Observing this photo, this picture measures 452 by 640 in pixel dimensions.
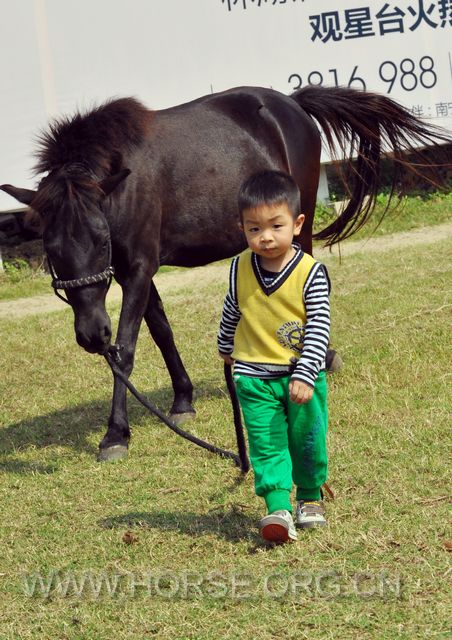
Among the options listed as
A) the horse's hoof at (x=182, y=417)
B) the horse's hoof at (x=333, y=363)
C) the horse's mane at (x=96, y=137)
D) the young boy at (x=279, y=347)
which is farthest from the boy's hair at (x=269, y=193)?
the horse's hoof at (x=333, y=363)

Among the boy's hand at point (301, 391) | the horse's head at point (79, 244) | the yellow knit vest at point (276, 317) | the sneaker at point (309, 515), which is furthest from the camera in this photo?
the horse's head at point (79, 244)

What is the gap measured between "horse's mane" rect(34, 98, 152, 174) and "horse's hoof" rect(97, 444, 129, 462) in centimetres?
151

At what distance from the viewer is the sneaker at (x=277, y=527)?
4164 mm

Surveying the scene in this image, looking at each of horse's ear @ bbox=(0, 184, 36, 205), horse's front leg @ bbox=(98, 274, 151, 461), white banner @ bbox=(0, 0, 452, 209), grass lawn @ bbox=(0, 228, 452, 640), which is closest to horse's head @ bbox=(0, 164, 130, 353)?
horse's ear @ bbox=(0, 184, 36, 205)

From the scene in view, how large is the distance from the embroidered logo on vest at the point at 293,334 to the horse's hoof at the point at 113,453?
1960 mm

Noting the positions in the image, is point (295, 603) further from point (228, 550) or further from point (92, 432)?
point (92, 432)

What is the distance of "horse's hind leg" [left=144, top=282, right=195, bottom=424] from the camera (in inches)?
260

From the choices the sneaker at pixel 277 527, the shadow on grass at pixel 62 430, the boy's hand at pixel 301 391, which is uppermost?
the boy's hand at pixel 301 391

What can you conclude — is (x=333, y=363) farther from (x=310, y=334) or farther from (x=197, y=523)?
(x=310, y=334)

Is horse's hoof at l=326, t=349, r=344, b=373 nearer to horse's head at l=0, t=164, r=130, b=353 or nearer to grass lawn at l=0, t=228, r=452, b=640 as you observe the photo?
grass lawn at l=0, t=228, r=452, b=640

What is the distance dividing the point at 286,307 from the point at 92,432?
8.81 ft

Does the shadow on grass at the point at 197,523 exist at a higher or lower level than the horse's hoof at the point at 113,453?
higher

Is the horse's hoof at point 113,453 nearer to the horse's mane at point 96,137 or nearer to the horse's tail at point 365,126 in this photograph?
the horse's mane at point 96,137

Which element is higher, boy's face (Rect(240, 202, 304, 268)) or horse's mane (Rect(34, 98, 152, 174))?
horse's mane (Rect(34, 98, 152, 174))
